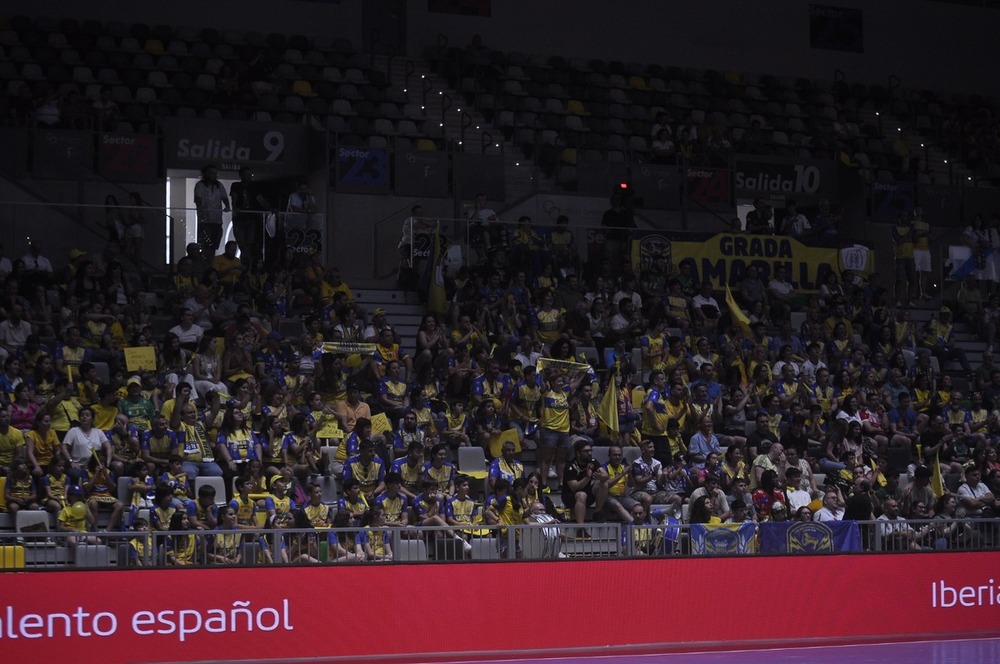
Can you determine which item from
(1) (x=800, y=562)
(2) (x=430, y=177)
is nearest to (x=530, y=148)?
(2) (x=430, y=177)

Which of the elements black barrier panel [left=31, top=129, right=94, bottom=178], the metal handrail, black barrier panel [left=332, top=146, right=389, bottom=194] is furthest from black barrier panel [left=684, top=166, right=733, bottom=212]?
the metal handrail

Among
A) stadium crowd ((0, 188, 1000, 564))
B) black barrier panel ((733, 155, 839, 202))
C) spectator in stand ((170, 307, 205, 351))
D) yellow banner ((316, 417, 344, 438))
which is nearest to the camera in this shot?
stadium crowd ((0, 188, 1000, 564))

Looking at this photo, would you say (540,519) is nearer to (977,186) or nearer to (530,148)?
(530,148)

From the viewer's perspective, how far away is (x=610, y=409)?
Result: 19.6 m

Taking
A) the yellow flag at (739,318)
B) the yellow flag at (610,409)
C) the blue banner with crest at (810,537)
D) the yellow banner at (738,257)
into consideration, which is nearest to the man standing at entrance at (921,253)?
the yellow banner at (738,257)

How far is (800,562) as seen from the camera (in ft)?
51.3

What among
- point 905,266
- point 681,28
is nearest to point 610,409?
point 905,266

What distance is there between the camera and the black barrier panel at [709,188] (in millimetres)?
27484

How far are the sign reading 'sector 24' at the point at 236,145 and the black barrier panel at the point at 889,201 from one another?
1189 cm

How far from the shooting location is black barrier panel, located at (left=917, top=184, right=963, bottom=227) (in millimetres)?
29234

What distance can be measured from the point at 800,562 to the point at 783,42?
2123cm

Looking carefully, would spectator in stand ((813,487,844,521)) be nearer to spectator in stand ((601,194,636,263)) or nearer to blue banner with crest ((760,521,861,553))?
blue banner with crest ((760,521,861,553))

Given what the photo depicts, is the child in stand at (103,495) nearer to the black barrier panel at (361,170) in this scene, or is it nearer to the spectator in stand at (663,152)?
the black barrier panel at (361,170)

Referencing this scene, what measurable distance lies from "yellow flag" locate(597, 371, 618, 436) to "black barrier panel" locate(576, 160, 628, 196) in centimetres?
766
